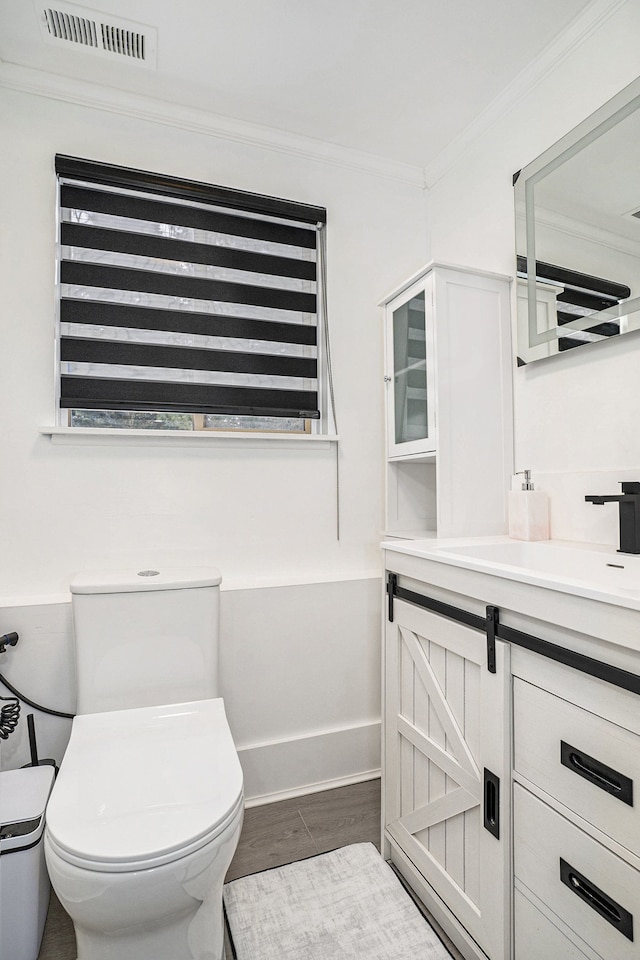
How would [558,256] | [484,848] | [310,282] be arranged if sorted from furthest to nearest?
1. [310,282]
2. [558,256]
3. [484,848]

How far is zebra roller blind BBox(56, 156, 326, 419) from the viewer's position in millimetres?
1796

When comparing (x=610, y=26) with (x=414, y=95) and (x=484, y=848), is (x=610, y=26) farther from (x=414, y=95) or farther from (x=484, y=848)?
(x=484, y=848)

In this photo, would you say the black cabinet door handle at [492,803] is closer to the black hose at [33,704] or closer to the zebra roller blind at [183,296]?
the black hose at [33,704]

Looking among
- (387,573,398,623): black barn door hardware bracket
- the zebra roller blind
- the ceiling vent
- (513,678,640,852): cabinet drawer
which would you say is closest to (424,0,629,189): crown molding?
the zebra roller blind

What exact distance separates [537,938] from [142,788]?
820 millimetres

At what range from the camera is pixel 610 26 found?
145cm

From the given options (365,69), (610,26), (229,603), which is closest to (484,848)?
(229,603)

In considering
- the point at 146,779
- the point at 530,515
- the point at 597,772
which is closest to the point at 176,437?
the point at 146,779

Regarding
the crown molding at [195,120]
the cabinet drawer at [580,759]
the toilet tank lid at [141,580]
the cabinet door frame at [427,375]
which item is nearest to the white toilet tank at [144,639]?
the toilet tank lid at [141,580]

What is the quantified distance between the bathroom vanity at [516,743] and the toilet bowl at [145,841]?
0.51 metres

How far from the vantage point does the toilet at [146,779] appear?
96cm

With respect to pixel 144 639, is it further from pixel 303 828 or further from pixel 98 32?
pixel 98 32

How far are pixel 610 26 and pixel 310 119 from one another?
0.98 meters

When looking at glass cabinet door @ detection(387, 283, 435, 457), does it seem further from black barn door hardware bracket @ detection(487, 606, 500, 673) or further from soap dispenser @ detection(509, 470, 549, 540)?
black barn door hardware bracket @ detection(487, 606, 500, 673)
